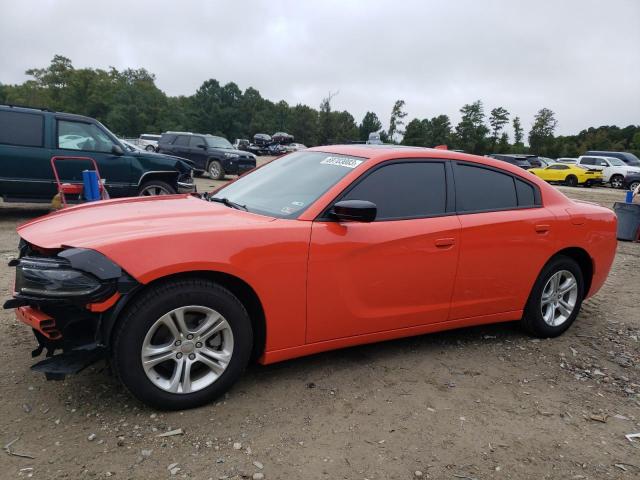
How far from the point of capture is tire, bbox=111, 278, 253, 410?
2531 mm

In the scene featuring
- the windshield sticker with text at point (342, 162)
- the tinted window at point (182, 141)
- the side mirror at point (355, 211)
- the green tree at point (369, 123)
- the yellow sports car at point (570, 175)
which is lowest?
the yellow sports car at point (570, 175)

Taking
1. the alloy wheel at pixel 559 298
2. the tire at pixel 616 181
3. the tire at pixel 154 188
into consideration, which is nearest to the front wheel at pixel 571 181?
the tire at pixel 616 181

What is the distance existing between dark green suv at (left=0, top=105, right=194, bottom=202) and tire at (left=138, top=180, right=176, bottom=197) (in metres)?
0.02

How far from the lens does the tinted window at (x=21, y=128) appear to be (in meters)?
7.81

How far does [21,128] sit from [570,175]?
26.9 metres

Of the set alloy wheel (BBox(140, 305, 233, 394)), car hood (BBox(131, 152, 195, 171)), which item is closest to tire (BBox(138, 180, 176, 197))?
car hood (BBox(131, 152, 195, 171))

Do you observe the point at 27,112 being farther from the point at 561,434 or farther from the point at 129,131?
the point at 129,131

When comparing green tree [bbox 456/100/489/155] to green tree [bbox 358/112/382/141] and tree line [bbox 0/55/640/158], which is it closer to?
tree line [bbox 0/55/640/158]

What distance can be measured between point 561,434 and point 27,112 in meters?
8.79

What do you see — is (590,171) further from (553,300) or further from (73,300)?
(73,300)

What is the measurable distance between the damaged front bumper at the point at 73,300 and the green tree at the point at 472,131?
60061 mm

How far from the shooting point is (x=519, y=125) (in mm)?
62312

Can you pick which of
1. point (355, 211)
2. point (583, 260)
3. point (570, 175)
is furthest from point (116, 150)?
point (570, 175)

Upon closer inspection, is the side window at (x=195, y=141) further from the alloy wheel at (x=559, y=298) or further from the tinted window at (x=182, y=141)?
the alloy wheel at (x=559, y=298)
